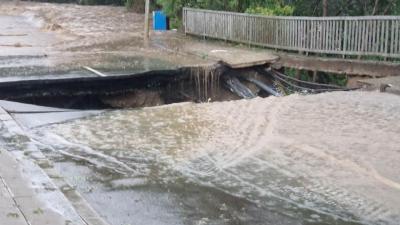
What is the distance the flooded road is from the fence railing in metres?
3.77

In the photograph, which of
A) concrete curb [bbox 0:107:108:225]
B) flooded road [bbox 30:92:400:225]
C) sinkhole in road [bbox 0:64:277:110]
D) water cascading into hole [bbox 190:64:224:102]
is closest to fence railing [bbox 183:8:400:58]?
sinkhole in road [bbox 0:64:277:110]

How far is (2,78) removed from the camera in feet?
42.0

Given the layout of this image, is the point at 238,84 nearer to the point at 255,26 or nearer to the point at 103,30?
the point at 255,26

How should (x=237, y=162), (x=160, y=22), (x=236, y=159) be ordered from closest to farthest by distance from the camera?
(x=237, y=162)
(x=236, y=159)
(x=160, y=22)

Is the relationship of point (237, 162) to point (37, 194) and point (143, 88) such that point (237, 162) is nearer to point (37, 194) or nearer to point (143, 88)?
point (37, 194)

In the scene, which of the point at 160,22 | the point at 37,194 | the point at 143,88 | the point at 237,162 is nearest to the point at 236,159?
the point at 237,162

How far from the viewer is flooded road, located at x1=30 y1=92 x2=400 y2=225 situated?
603 centimetres

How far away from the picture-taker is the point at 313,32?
15859 mm

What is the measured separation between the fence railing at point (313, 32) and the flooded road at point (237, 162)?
377 cm

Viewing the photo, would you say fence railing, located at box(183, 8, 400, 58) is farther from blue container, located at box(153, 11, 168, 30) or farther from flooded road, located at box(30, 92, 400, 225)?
blue container, located at box(153, 11, 168, 30)

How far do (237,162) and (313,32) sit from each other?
9.05 metres

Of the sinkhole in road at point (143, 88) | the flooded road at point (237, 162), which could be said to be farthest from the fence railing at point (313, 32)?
the flooded road at point (237, 162)

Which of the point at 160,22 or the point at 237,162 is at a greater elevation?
the point at 160,22

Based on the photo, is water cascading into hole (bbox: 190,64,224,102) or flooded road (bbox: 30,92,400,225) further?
water cascading into hole (bbox: 190,64,224,102)
